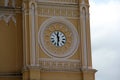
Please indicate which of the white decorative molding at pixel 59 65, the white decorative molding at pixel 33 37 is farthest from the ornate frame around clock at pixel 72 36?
the white decorative molding at pixel 33 37

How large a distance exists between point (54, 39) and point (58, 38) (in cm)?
19

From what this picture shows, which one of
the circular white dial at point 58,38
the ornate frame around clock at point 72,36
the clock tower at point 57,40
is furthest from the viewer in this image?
the circular white dial at point 58,38

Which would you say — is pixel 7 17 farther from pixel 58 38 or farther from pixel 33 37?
pixel 58 38

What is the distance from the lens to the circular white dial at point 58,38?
21.7 metres

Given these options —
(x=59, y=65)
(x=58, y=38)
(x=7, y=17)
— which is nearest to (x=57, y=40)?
(x=58, y=38)

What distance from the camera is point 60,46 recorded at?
71.2ft

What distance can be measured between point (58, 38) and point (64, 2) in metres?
1.71

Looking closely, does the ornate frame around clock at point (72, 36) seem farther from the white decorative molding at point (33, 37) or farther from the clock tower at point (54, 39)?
the white decorative molding at point (33, 37)

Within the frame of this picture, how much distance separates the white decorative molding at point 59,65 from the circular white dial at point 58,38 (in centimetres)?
81

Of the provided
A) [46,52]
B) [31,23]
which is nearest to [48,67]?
[46,52]

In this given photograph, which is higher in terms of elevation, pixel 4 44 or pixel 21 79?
pixel 4 44

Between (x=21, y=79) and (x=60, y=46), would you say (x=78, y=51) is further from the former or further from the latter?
(x=21, y=79)

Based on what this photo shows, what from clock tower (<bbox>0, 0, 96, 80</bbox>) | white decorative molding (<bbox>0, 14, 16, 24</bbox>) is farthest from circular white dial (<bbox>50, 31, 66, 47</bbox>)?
white decorative molding (<bbox>0, 14, 16, 24</bbox>)

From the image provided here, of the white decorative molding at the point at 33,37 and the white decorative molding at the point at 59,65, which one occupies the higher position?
the white decorative molding at the point at 33,37
